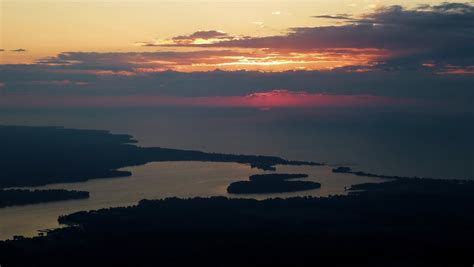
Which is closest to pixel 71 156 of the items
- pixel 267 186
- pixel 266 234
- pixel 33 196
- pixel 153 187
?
pixel 153 187

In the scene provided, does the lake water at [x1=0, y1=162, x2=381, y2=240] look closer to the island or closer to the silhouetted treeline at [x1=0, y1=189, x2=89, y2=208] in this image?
the island

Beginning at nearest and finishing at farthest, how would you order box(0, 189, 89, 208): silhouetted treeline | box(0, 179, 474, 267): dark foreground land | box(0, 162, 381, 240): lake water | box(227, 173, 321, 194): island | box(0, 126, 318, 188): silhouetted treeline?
box(0, 179, 474, 267): dark foreground land
box(0, 162, 381, 240): lake water
box(0, 189, 89, 208): silhouetted treeline
box(227, 173, 321, 194): island
box(0, 126, 318, 188): silhouetted treeline

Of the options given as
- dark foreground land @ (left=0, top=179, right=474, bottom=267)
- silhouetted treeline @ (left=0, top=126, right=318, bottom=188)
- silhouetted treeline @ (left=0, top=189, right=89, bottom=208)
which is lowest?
silhouetted treeline @ (left=0, top=126, right=318, bottom=188)

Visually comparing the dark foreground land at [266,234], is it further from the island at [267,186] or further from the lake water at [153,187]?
the island at [267,186]

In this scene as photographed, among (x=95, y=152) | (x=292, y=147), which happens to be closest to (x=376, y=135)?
(x=292, y=147)

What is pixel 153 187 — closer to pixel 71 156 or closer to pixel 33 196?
pixel 33 196

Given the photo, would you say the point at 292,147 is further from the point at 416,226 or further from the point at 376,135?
the point at 416,226

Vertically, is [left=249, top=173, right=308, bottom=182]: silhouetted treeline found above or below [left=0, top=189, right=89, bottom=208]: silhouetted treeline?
below

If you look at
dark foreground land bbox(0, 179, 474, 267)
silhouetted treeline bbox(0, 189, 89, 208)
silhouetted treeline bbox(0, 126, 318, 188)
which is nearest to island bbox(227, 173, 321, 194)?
dark foreground land bbox(0, 179, 474, 267)

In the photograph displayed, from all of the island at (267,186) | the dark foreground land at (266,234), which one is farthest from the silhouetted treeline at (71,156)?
the dark foreground land at (266,234)
